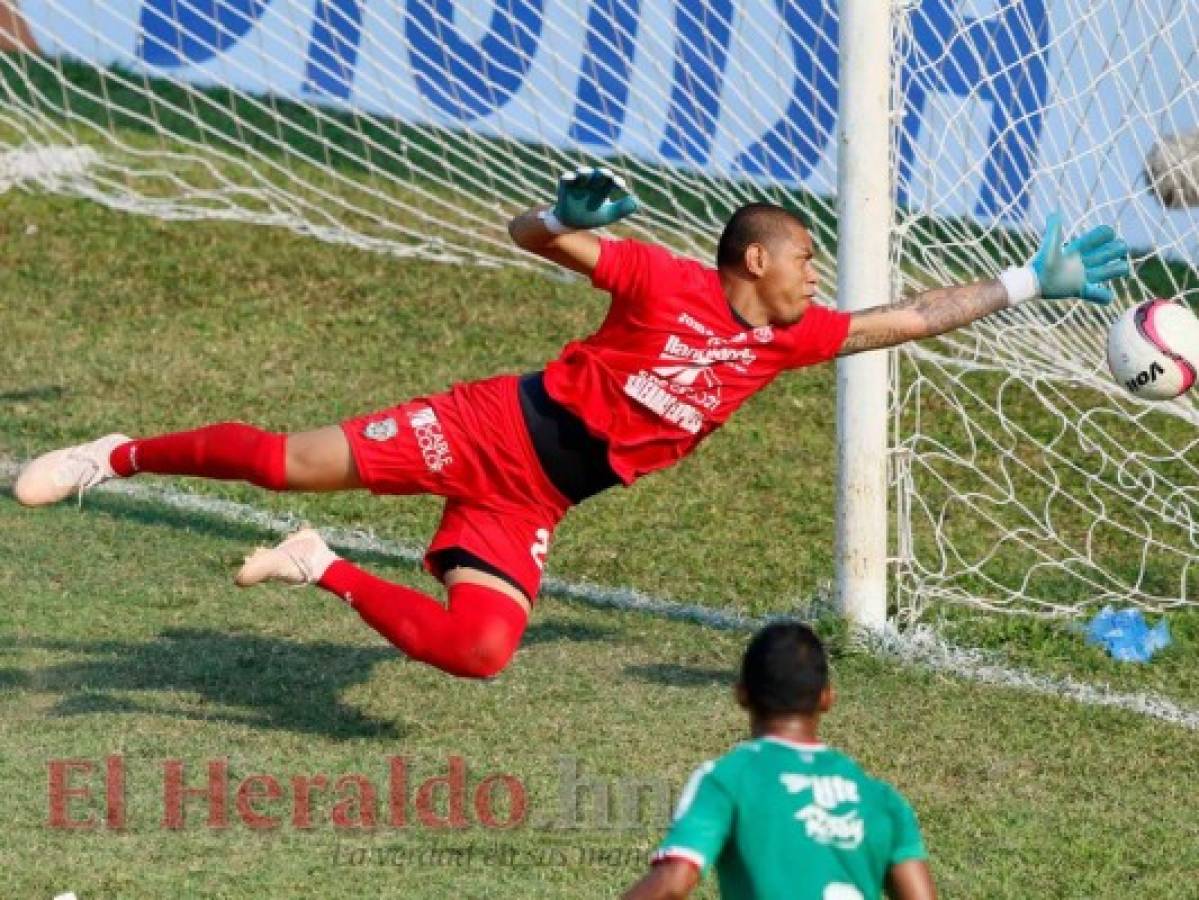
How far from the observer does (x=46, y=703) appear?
6.62m

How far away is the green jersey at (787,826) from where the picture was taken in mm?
3801

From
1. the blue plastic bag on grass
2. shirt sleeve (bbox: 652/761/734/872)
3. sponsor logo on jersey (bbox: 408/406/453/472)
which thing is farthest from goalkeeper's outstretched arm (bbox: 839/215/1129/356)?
shirt sleeve (bbox: 652/761/734/872)

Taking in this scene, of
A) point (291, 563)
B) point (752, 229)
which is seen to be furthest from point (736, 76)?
point (291, 563)

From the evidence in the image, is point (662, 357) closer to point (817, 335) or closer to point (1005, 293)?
point (817, 335)

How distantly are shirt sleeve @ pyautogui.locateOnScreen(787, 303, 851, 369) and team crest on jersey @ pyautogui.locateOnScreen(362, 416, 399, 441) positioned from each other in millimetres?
1126

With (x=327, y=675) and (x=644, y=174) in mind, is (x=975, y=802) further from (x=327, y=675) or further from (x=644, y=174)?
(x=644, y=174)

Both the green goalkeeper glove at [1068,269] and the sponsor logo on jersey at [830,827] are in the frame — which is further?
the green goalkeeper glove at [1068,269]

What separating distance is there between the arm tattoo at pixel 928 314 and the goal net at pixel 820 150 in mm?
1015

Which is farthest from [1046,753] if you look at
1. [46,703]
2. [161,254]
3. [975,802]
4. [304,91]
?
[161,254]

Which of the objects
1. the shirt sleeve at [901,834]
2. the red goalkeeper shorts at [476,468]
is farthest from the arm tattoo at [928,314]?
the shirt sleeve at [901,834]

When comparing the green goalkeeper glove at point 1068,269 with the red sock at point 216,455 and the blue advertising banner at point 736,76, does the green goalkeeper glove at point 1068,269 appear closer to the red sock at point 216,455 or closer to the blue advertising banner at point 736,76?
the blue advertising banner at point 736,76

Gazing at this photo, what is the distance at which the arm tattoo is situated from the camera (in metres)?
6.49

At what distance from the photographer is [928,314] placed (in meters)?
6.52

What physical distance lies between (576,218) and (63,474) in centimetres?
169
